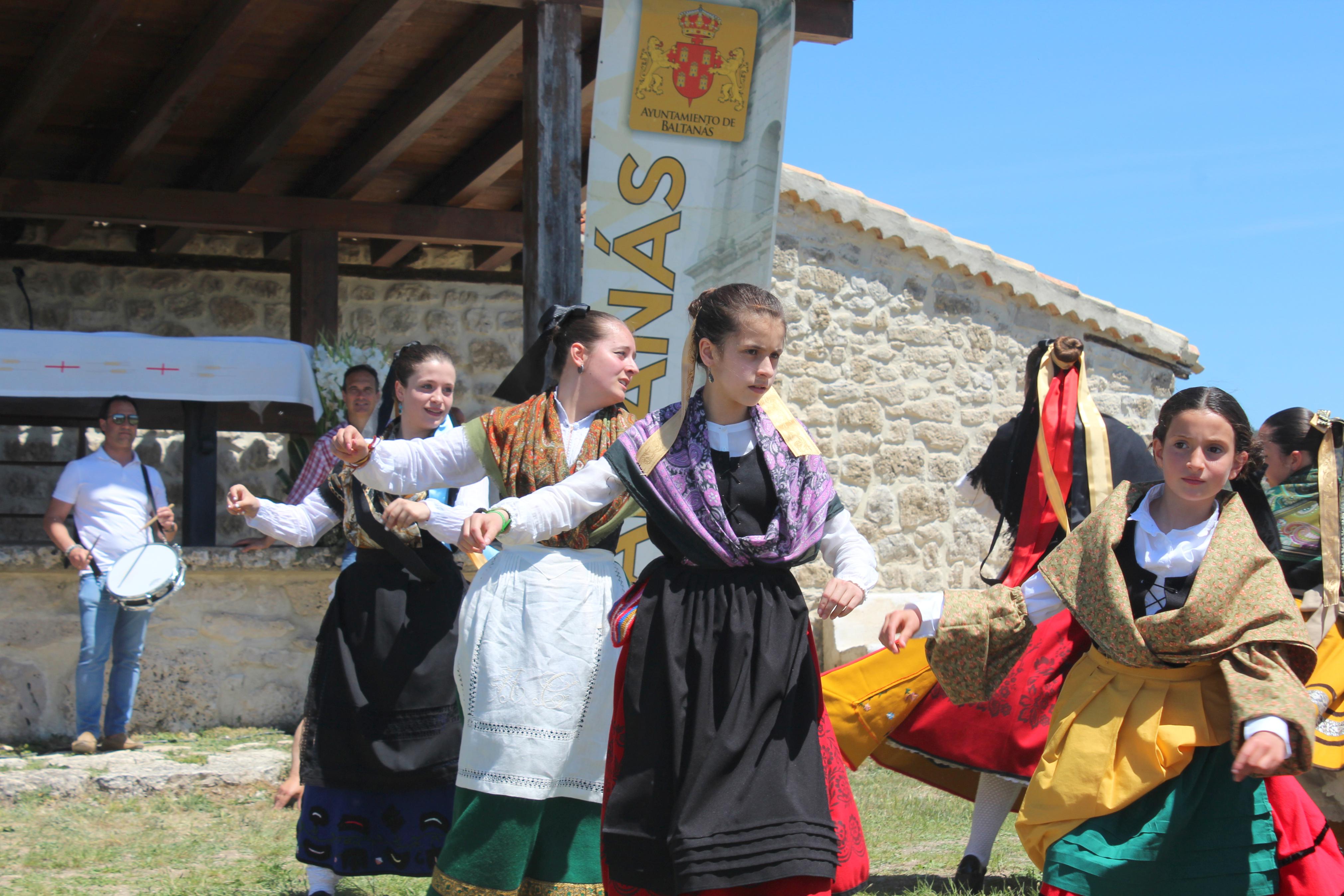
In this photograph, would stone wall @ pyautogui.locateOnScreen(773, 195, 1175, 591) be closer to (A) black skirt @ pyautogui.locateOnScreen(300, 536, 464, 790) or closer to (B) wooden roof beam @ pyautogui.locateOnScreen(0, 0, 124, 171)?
(B) wooden roof beam @ pyautogui.locateOnScreen(0, 0, 124, 171)

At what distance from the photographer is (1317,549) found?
3594 mm

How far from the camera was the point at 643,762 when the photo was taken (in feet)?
8.12

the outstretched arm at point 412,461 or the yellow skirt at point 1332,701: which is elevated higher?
the outstretched arm at point 412,461

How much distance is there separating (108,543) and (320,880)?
282 cm

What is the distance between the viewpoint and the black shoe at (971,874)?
Answer: 3760 millimetres

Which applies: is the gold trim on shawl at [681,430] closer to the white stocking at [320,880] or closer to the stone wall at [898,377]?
the white stocking at [320,880]

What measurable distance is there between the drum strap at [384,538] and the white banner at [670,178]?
4.40 feet

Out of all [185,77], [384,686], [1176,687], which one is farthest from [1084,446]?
[185,77]

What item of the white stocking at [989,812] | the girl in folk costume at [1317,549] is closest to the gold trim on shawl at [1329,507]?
the girl in folk costume at [1317,549]

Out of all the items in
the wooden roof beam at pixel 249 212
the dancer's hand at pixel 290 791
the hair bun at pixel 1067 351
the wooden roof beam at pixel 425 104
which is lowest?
the dancer's hand at pixel 290 791

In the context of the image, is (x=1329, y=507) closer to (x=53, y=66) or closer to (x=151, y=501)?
(x=151, y=501)

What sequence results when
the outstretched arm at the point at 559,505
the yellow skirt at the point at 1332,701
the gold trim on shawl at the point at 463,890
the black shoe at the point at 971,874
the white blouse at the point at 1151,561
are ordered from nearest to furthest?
the white blouse at the point at 1151,561
the outstretched arm at the point at 559,505
the gold trim on shawl at the point at 463,890
the yellow skirt at the point at 1332,701
the black shoe at the point at 971,874

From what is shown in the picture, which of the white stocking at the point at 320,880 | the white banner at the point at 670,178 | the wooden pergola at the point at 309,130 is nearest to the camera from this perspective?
the white stocking at the point at 320,880

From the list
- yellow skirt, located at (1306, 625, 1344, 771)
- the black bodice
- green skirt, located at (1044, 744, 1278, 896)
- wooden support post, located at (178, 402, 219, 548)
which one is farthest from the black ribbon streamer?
wooden support post, located at (178, 402, 219, 548)
